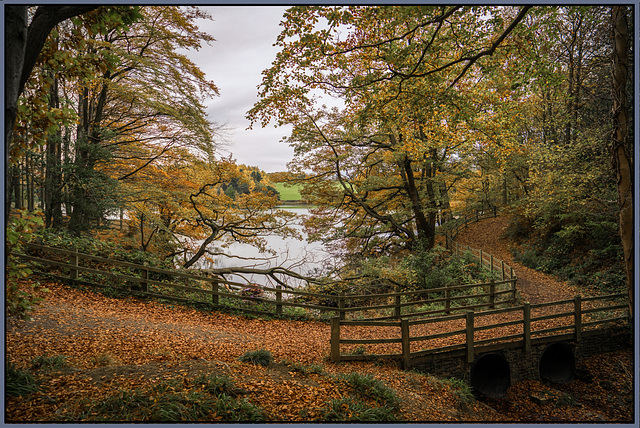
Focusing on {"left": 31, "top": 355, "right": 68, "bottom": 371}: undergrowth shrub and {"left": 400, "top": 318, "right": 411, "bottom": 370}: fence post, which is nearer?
{"left": 31, "top": 355, "right": 68, "bottom": 371}: undergrowth shrub

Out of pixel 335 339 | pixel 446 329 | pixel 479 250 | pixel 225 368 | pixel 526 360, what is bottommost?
pixel 526 360

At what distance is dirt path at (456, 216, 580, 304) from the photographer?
34.9 feet

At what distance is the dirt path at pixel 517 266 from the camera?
34.9ft

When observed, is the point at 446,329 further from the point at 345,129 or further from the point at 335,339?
the point at 345,129

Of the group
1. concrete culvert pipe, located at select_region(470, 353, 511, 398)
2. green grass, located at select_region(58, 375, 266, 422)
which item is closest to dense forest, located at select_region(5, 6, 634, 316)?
green grass, located at select_region(58, 375, 266, 422)

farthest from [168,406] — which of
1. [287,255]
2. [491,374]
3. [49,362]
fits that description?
[287,255]

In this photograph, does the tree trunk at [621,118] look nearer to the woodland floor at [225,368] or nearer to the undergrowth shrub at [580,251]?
the woodland floor at [225,368]

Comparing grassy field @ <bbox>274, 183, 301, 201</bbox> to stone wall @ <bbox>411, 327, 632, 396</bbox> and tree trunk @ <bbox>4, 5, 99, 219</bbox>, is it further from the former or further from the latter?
tree trunk @ <bbox>4, 5, 99, 219</bbox>

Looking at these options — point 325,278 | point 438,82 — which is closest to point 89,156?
point 325,278

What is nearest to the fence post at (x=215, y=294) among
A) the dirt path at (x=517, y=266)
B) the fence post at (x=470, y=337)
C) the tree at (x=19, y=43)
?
the fence post at (x=470, y=337)

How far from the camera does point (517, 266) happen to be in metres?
14.8

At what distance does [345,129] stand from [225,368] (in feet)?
33.6

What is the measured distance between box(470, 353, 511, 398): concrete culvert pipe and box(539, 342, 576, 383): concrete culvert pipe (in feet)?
3.81

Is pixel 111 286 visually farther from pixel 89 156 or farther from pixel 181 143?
pixel 181 143
